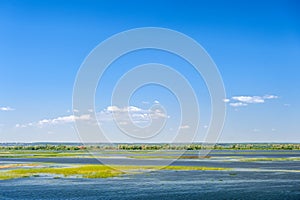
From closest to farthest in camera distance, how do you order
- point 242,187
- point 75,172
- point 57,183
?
point 242,187, point 57,183, point 75,172

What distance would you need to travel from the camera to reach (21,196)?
101 ft

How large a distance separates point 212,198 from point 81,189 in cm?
1100

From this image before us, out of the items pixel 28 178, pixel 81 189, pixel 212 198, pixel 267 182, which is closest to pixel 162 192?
pixel 212 198

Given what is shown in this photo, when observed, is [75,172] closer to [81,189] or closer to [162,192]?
[81,189]

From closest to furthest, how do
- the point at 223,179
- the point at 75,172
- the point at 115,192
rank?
the point at 115,192 < the point at 223,179 < the point at 75,172

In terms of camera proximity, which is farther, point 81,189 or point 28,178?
point 28,178

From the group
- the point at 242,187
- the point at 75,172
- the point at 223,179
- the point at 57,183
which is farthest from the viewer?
the point at 75,172

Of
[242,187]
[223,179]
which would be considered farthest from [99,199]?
[223,179]

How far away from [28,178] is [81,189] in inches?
435

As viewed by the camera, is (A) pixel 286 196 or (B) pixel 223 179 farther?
(B) pixel 223 179

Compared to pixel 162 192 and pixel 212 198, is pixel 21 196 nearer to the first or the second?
pixel 162 192

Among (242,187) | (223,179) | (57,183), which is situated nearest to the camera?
(242,187)

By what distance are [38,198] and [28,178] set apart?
45.1ft

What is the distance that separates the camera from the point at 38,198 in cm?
2991
